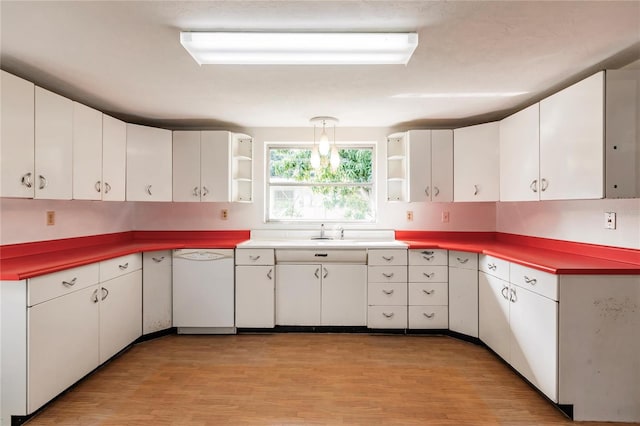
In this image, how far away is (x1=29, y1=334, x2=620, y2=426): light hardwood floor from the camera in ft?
6.66

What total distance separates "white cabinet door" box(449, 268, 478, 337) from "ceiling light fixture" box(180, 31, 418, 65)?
2127 mm

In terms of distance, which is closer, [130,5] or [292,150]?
[130,5]

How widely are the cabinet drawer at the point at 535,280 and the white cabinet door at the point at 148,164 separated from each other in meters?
3.36

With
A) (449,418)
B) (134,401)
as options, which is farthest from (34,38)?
(449,418)

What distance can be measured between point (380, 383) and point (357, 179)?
7.63 ft

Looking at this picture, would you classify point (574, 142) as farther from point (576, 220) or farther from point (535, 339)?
point (535, 339)

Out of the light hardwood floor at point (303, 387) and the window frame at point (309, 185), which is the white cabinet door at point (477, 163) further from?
the light hardwood floor at point (303, 387)

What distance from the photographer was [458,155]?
3.49 metres

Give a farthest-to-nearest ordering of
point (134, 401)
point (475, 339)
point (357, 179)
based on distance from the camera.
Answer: point (357, 179)
point (475, 339)
point (134, 401)

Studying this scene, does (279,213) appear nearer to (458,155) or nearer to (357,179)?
(357,179)

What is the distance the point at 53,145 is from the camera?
94.5 inches

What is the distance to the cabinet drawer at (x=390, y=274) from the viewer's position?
3318 mm

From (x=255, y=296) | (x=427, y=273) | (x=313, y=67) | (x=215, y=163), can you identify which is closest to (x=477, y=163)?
(x=427, y=273)

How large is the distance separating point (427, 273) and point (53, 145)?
3328 mm
